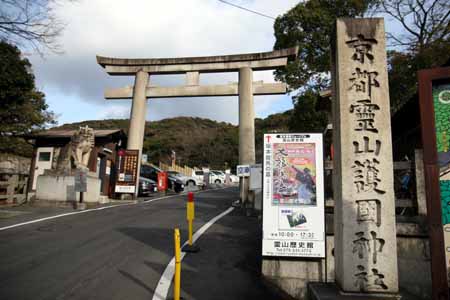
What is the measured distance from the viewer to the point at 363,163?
14.6 ft

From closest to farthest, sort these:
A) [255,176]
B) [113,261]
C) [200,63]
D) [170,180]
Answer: [113,261]
[255,176]
[200,63]
[170,180]

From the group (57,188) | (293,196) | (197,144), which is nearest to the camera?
(293,196)

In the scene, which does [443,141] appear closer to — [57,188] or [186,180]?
[57,188]

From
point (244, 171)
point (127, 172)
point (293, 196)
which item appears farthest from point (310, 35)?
point (293, 196)

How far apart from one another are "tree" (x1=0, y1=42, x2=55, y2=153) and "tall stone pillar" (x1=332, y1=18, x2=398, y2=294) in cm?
2017

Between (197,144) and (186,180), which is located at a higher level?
(197,144)

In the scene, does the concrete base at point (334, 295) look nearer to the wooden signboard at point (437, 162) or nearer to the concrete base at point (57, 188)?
the wooden signboard at point (437, 162)

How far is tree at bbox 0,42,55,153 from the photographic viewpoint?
61.2 feet

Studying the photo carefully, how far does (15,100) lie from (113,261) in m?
19.1

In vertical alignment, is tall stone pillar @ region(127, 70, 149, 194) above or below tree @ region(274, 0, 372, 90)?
below

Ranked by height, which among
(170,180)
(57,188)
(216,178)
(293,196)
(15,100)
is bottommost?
(57,188)

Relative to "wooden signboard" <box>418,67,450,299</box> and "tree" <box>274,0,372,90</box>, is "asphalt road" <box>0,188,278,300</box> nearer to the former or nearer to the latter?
"wooden signboard" <box>418,67,450,299</box>

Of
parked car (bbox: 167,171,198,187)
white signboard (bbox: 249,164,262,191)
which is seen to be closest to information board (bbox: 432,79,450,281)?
white signboard (bbox: 249,164,262,191)

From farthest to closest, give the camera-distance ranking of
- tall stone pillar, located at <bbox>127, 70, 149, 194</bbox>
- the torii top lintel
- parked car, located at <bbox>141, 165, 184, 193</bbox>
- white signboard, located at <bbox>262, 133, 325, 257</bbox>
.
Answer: parked car, located at <bbox>141, 165, 184, 193</bbox>
tall stone pillar, located at <bbox>127, 70, 149, 194</bbox>
the torii top lintel
white signboard, located at <bbox>262, 133, 325, 257</bbox>
